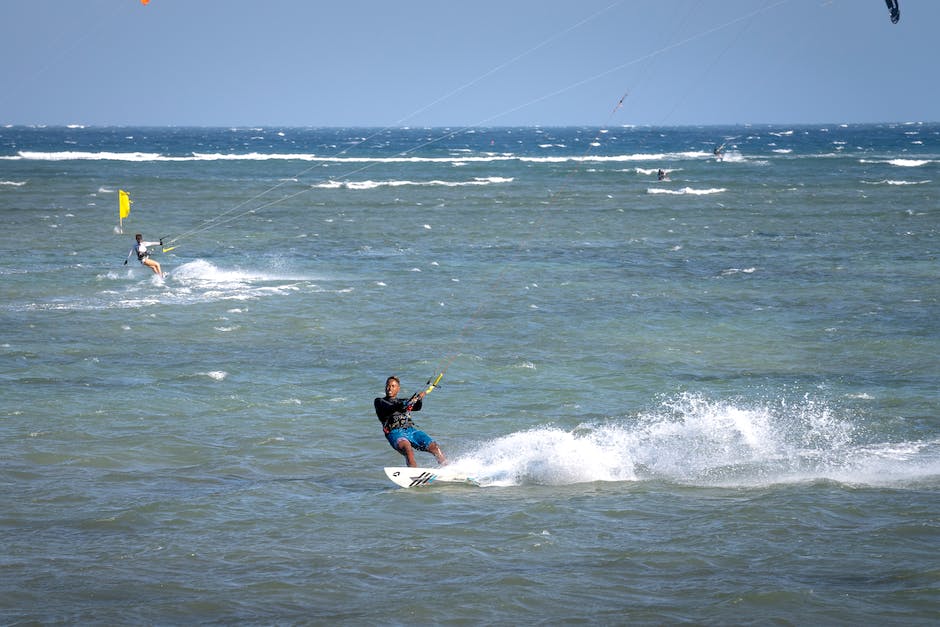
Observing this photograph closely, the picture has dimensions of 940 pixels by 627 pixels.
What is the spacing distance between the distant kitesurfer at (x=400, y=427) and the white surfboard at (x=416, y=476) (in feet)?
0.49

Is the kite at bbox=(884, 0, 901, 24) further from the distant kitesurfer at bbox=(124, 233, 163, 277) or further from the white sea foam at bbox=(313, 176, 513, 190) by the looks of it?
the white sea foam at bbox=(313, 176, 513, 190)

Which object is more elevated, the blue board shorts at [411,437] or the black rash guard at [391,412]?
the black rash guard at [391,412]


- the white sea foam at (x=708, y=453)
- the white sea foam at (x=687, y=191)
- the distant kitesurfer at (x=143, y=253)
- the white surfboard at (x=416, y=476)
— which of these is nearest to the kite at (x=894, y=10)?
the white sea foam at (x=708, y=453)

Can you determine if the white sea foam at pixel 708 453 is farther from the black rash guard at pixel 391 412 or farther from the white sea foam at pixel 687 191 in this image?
the white sea foam at pixel 687 191

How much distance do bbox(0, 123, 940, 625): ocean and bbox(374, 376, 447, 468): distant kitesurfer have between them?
55 cm

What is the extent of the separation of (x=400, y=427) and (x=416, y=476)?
0.65 meters

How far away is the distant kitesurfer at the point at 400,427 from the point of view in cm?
1334

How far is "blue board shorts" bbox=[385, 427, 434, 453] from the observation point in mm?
13445

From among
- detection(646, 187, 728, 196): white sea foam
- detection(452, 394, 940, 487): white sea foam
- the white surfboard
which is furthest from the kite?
detection(646, 187, 728, 196): white sea foam

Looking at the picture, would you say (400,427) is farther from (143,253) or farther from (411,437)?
(143,253)

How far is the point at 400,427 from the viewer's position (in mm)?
13484

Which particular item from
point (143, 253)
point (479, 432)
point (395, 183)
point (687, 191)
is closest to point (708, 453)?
point (479, 432)

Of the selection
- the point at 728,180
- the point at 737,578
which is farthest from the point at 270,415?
the point at 728,180

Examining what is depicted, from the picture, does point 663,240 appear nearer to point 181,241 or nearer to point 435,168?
point 181,241
